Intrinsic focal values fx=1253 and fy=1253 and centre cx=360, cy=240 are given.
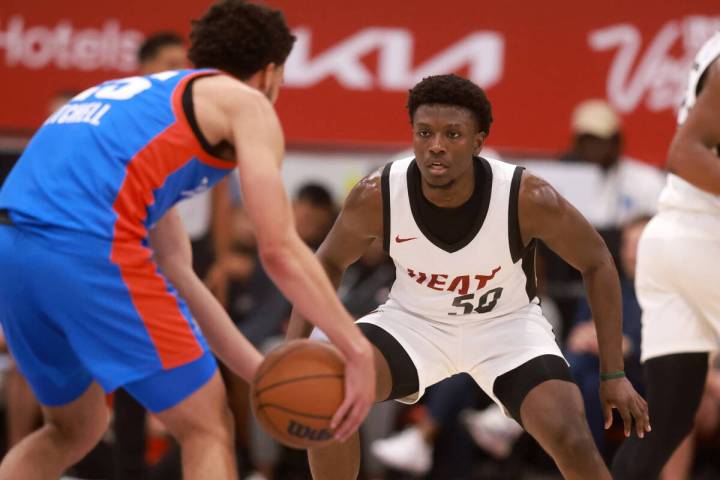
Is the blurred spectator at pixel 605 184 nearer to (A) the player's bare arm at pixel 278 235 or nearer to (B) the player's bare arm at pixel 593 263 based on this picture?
(B) the player's bare arm at pixel 593 263

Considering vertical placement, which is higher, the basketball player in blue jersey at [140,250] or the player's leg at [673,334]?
the basketball player in blue jersey at [140,250]

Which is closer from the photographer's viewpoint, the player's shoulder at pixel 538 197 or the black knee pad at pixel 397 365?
the player's shoulder at pixel 538 197

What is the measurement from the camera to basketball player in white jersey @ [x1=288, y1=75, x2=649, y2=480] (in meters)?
4.57

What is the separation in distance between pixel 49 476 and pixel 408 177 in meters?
1.70

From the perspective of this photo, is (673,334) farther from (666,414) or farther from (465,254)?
(465,254)

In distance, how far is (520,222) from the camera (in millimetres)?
4629

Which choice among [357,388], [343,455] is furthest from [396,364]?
[357,388]

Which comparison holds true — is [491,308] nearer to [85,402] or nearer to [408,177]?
[408,177]

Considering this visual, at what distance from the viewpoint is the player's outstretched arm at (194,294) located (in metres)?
4.12

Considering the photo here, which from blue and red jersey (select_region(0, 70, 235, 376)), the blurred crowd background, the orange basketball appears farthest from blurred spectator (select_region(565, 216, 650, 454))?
blue and red jersey (select_region(0, 70, 235, 376))

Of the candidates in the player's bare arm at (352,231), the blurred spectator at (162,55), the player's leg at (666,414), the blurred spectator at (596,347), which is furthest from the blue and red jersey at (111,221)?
the blurred spectator at (596,347)

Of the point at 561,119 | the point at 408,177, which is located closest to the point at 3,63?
the point at 561,119

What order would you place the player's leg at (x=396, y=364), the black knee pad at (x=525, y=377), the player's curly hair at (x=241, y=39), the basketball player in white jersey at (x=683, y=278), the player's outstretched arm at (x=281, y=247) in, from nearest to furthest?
the player's outstretched arm at (x=281, y=247) → the player's curly hair at (x=241, y=39) → the black knee pad at (x=525, y=377) → the player's leg at (x=396, y=364) → the basketball player in white jersey at (x=683, y=278)

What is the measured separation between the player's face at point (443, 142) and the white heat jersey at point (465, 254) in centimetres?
13
